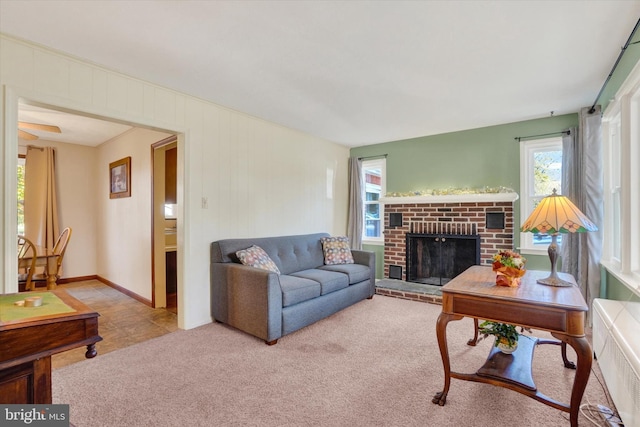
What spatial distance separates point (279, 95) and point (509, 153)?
3208 millimetres

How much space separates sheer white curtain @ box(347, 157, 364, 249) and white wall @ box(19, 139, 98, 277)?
182 inches

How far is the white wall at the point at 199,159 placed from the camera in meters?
2.19

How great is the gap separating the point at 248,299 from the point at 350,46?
7.78 ft

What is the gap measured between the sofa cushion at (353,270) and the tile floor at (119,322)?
1944 mm

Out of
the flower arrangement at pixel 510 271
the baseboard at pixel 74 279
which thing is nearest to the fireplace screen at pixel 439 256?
the flower arrangement at pixel 510 271

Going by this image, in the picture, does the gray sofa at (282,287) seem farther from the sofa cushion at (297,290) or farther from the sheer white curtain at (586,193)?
the sheer white curtain at (586,193)

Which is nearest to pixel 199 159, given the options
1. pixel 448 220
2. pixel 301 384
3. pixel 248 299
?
pixel 248 299

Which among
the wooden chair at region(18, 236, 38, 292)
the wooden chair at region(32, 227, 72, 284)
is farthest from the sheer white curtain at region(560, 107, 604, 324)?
the wooden chair at region(32, 227, 72, 284)

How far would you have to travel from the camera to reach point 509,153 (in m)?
4.22

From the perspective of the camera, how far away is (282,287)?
3016 millimetres

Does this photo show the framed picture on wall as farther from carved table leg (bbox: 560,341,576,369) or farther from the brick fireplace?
carved table leg (bbox: 560,341,576,369)

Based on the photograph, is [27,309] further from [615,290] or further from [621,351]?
[615,290]

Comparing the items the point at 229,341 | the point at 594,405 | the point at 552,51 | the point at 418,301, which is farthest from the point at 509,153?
the point at 229,341

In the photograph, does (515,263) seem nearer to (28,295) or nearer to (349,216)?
(28,295)
